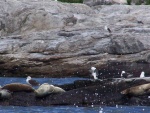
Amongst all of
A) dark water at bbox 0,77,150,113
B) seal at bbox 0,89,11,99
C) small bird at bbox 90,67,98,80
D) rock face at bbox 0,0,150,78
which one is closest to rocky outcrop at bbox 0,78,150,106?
seal at bbox 0,89,11,99

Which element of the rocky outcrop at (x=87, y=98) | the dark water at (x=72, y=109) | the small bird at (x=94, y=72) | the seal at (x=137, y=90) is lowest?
the small bird at (x=94, y=72)

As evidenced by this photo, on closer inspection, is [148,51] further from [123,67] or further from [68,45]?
[68,45]

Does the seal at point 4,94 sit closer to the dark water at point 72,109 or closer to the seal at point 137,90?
the dark water at point 72,109

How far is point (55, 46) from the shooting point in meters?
36.0

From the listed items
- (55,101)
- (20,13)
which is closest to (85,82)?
(55,101)

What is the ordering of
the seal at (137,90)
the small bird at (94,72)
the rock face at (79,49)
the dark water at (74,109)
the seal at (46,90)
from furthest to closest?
the rock face at (79,49) < the small bird at (94,72) < the seal at (46,90) < the seal at (137,90) < the dark water at (74,109)

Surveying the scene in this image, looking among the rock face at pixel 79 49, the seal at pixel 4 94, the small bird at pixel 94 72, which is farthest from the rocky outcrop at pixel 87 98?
the rock face at pixel 79 49

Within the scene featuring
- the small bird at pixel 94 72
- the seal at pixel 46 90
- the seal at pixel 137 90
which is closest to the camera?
the seal at pixel 137 90

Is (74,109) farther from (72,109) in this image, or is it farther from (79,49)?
(79,49)

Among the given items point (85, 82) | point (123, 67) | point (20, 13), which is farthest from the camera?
point (20, 13)

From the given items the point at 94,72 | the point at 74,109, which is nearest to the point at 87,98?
the point at 74,109

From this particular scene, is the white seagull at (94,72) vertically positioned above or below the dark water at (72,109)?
below

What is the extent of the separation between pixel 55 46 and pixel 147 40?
15.3 feet

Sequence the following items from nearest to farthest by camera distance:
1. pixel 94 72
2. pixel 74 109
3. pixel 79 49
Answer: pixel 74 109, pixel 94 72, pixel 79 49
